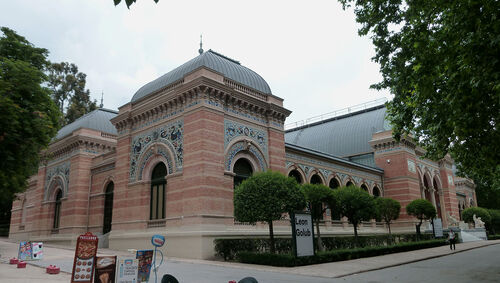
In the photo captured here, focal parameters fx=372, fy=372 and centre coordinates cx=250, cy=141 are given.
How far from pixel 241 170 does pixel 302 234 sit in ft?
21.7

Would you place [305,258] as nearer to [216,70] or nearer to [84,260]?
[84,260]

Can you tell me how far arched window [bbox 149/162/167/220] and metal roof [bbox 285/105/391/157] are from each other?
2479cm

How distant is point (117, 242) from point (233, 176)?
8.59m

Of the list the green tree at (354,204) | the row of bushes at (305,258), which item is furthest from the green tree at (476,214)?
the row of bushes at (305,258)

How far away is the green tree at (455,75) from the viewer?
8.27m

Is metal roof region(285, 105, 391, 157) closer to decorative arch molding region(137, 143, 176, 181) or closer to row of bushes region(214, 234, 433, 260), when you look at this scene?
row of bushes region(214, 234, 433, 260)

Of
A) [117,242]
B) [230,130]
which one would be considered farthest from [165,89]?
[117,242]

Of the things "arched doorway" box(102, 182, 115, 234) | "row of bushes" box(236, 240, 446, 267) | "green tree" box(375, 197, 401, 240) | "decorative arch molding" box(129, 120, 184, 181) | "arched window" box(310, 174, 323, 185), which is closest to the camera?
"row of bushes" box(236, 240, 446, 267)

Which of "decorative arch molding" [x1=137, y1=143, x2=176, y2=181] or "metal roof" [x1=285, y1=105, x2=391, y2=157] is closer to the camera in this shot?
"decorative arch molding" [x1=137, y1=143, x2=176, y2=181]

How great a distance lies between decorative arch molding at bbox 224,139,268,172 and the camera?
20641mm

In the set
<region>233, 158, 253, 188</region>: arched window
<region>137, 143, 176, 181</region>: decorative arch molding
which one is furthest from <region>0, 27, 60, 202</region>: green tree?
<region>233, 158, 253, 188</region>: arched window

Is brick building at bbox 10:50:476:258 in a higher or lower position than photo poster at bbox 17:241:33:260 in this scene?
higher

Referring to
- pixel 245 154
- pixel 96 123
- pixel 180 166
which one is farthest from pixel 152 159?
pixel 96 123

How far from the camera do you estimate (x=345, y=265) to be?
52.8 feet
